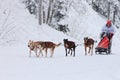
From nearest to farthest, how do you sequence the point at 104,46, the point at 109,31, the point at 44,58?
the point at 44,58 → the point at 104,46 → the point at 109,31

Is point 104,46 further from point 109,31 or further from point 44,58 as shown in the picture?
point 44,58

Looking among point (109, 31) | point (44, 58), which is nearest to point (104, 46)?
point (109, 31)

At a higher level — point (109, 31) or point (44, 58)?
point (109, 31)

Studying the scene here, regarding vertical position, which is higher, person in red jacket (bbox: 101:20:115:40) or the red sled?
person in red jacket (bbox: 101:20:115:40)

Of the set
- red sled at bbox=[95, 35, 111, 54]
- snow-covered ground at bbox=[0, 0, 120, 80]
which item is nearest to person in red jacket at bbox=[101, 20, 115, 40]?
→ red sled at bbox=[95, 35, 111, 54]

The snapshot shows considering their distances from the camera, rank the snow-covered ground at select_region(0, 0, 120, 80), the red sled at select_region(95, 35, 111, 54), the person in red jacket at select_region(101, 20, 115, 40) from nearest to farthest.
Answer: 1. the snow-covered ground at select_region(0, 0, 120, 80)
2. the red sled at select_region(95, 35, 111, 54)
3. the person in red jacket at select_region(101, 20, 115, 40)

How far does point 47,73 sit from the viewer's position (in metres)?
12.8

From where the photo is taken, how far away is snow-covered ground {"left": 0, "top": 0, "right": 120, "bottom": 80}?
499 inches

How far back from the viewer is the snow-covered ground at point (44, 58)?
41.5ft

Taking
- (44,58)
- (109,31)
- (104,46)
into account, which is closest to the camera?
(44,58)

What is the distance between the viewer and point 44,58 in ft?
56.4

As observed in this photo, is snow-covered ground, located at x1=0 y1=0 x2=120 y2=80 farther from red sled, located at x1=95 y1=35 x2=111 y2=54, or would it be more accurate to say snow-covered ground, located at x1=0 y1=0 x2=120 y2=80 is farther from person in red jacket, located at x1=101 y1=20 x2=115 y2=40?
person in red jacket, located at x1=101 y1=20 x2=115 y2=40

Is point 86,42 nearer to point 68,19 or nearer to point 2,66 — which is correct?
point 2,66

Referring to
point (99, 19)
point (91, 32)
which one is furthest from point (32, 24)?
point (99, 19)
